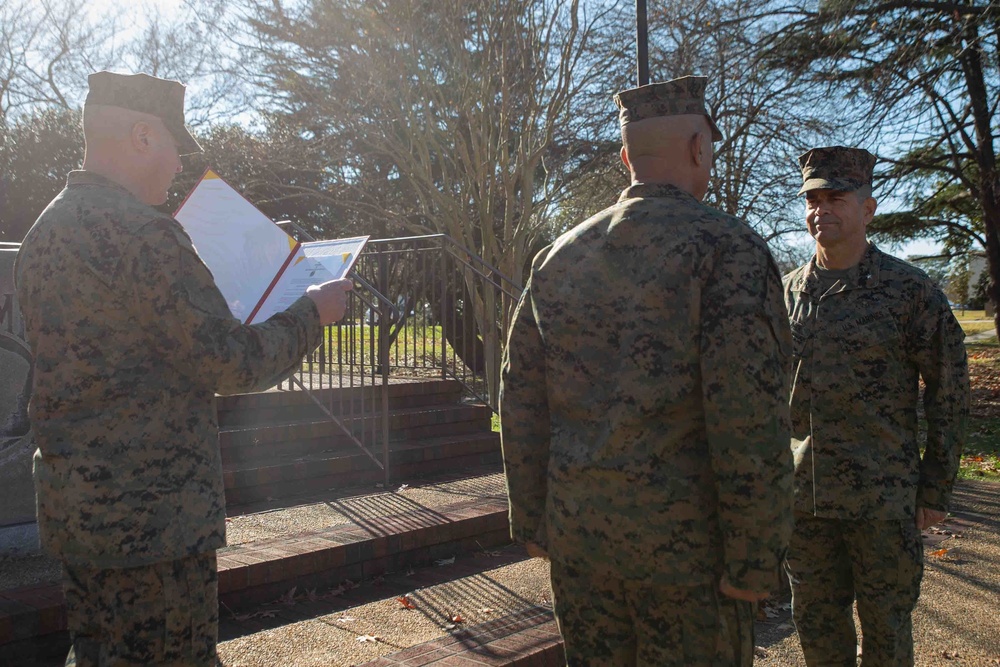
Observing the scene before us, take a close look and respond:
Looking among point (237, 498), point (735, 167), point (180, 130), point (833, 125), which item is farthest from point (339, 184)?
point (180, 130)

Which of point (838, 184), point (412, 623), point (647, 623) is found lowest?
point (412, 623)

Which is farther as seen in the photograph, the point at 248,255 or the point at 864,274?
the point at 864,274

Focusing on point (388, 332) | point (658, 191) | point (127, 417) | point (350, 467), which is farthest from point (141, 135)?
point (350, 467)

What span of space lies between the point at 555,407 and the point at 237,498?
400 centimetres

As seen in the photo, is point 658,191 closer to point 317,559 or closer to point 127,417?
point 127,417

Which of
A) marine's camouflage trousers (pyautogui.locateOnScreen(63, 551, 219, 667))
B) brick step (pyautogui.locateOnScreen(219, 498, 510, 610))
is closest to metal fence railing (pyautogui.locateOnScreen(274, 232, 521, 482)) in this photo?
brick step (pyautogui.locateOnScreen(219, 498, 510, 610))

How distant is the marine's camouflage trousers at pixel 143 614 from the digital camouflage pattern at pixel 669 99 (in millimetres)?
1595

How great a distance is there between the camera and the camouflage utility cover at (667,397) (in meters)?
2.02

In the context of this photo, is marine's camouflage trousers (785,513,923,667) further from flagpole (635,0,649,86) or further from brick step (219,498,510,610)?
flagpole (635,0,649,86)

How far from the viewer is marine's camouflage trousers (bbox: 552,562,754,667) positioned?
2062 millimetres

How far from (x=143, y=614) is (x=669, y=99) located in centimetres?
181

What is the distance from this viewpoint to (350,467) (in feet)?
21.3

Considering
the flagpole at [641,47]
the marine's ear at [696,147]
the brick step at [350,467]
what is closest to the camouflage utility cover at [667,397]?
the marine's ear at [696,147]

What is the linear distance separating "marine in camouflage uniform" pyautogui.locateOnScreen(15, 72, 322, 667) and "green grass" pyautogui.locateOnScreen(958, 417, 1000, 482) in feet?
22.8
